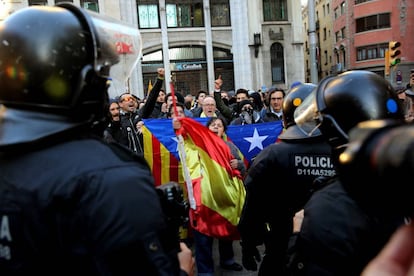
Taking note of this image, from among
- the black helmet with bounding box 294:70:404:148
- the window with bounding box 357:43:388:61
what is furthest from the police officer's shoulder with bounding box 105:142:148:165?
the window with bounding box 357:43:388:61

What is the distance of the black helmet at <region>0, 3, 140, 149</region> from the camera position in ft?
4.17

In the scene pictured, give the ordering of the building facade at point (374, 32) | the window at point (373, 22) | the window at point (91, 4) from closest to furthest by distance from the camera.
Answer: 1. the window at point (91, 4)
2. the building facade at point (374, 32)
3. the window at point (373, 22)

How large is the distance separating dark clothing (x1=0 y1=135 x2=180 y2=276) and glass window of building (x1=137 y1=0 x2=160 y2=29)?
75.1 feet

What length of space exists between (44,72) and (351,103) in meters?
1.18

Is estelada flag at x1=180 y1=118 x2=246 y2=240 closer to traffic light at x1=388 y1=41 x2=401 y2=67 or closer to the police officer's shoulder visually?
the police officer's shoulder

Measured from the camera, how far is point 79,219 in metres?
1.14

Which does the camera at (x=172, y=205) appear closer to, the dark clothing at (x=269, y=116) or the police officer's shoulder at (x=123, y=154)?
the police officer's shoulder at (x=123, y=154)

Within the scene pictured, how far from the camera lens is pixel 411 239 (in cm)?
74

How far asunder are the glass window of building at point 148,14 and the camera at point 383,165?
76.7ft

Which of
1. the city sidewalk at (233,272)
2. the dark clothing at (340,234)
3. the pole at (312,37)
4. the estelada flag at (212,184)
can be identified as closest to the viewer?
the dark clothing at (340,234)

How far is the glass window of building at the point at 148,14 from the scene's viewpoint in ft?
75.5

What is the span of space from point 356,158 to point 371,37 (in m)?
40.7

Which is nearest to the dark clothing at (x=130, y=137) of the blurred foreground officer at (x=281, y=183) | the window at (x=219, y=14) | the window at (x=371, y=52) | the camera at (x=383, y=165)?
the blurred foreground officer at (x=281, y=183)

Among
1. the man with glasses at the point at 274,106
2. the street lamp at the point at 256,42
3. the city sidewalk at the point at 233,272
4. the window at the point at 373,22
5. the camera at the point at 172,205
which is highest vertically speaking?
the window at the point at 373,22
